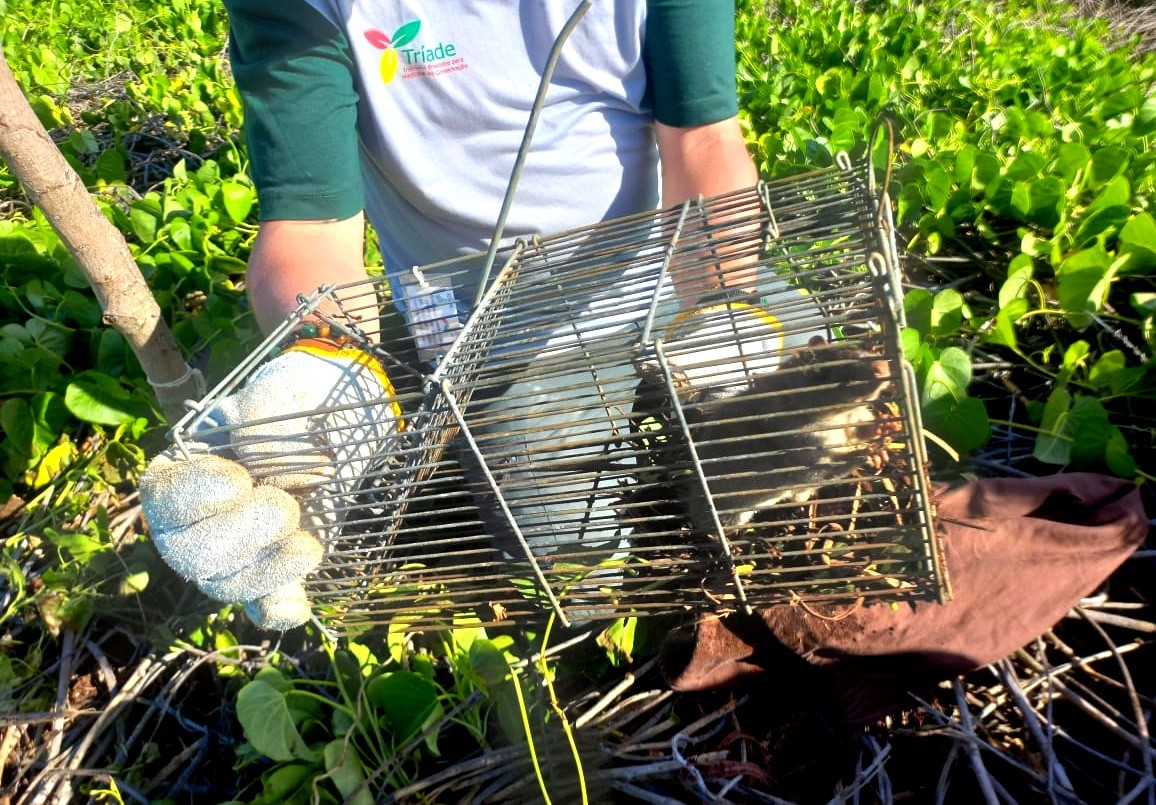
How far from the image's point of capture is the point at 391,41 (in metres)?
1.00

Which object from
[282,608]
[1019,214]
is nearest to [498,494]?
[282,608]

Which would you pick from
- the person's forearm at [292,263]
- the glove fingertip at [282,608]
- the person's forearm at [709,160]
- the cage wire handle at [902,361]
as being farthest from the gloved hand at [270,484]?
the person's forearm at [709,160]

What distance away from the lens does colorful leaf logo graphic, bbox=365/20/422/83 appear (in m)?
0.98

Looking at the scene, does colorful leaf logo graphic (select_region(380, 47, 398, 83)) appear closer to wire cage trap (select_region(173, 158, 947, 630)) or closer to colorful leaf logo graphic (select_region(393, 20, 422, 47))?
colorful leaf logo graphic (select_region(393, 20, 422, 47))

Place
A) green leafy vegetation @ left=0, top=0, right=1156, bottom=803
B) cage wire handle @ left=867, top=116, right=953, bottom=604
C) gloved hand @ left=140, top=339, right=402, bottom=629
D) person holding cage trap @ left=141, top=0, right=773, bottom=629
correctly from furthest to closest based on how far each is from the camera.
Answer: person holding cage trap @ left=141, top=0, right=773, bottom=629 < green leafy vegetation @ left=0, top=0, right=1156, bottom=803 < gloved hand @ left=140, top=339, right=402, bottom=629 < cage wire handle @ left=867, top=116, right=953, bottom=604

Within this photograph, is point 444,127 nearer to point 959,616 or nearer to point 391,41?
point 391,41

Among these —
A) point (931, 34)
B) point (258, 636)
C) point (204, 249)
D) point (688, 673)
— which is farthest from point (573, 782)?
point (931, 34)

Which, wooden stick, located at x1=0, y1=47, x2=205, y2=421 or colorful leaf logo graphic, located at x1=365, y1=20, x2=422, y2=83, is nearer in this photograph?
Result: wooden stick, located at x1=0, y1=47, x2=205, y2=421

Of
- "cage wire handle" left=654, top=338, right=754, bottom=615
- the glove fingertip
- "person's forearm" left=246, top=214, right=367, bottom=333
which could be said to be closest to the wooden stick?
"person's forearm" left=246, top=214, right=367, bottom=333

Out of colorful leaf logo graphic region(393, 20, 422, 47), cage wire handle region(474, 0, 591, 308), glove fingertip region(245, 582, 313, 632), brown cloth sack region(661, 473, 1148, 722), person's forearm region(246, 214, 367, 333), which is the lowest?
brown cloth sack region(661, 473, 1148, 722)

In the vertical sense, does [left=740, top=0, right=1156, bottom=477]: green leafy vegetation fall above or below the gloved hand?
below

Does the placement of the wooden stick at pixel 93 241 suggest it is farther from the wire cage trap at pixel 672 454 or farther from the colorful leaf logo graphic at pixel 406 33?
the colorful leaf logo graphic at pixel 406 33

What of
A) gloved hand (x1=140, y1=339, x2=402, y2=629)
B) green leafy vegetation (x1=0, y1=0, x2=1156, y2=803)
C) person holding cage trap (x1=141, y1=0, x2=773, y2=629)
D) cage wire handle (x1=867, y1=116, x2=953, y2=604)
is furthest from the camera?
person holding cage trap (x1=141, y1=0, x2=773, y2=629)

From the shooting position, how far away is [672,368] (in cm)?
61
